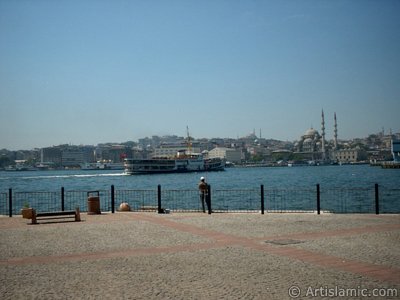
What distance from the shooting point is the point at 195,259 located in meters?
8.62

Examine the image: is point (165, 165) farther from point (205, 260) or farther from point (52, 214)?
point (205, 260)

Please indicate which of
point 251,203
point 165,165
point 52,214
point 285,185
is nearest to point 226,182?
point 285,185

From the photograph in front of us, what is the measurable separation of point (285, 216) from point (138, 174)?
339ft

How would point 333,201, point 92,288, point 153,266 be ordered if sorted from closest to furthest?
point 92,288
point 153,266
point 333,201

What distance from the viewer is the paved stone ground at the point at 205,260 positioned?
6504 mm

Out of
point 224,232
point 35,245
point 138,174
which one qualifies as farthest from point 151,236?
point 138,174

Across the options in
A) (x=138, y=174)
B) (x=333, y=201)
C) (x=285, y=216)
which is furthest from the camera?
(x=138, y=174)

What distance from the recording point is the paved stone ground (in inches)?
256

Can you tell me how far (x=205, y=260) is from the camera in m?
8.51

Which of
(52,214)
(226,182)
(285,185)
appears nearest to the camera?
(52,214)

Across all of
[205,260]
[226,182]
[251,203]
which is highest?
[205,260]

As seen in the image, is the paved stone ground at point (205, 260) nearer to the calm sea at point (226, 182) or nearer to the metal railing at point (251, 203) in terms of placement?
the metal railing at point (251, 203)

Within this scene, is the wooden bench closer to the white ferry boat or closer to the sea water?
the sea water

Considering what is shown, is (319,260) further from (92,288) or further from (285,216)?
(285,216)
